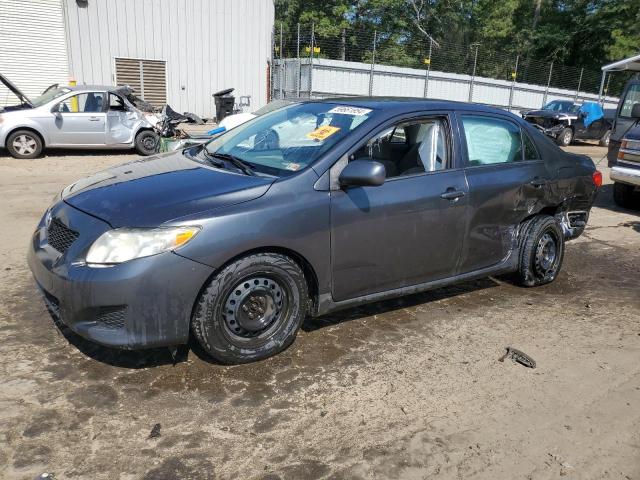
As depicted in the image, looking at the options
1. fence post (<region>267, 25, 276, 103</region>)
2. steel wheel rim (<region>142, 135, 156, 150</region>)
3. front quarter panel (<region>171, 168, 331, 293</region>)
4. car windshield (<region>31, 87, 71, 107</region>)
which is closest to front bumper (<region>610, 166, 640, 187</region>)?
front quarter panel (<region>171, 168, 331, 293</region>)

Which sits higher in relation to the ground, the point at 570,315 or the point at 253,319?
the point at 253,319

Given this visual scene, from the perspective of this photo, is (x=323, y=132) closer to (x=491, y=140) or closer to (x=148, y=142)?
(x=491, y=140)

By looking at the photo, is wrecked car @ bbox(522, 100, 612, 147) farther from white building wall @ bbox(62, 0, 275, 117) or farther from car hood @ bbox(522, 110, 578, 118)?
white building wall @ bbox(62, 0, 275, 117)

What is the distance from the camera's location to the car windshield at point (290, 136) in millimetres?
3672

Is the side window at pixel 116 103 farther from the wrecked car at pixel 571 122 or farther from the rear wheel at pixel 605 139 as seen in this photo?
the rear wheel at pixel 605 139

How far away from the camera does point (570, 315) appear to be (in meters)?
4.55

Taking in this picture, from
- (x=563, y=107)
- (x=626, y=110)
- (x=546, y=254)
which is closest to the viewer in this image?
(x=546, y=254)

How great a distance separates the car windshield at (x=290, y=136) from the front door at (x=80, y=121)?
8.47 metres

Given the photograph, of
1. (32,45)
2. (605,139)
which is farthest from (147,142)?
(605,139)

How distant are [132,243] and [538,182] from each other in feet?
11.3

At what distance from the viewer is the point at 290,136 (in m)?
4.00

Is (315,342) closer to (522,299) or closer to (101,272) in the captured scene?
(101,272)

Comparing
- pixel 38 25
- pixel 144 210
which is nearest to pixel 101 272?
pixel 144 210

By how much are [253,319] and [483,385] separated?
1467 millimetres
